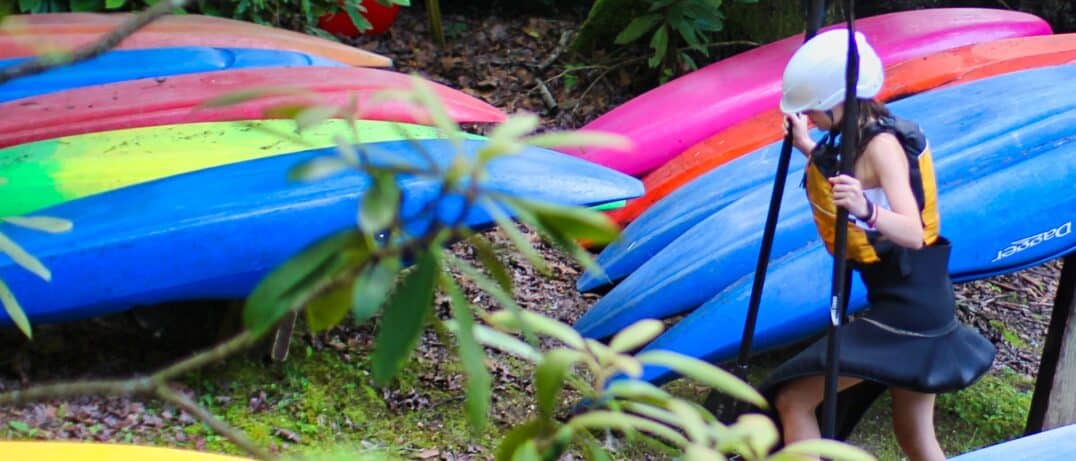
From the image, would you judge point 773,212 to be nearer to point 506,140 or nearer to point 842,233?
point 842,233

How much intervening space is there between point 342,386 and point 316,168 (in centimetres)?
312

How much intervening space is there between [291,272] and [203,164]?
2947 mm

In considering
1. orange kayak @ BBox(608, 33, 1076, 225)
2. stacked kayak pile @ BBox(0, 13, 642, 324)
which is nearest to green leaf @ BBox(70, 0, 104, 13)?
stacked kayak pile @ BBox(0, 13, 642, 324)

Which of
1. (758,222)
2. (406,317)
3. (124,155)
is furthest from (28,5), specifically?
(406,317)

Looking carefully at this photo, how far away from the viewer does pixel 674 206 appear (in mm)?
4426

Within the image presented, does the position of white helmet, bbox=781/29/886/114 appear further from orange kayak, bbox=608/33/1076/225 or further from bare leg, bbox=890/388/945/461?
orange kayak, bbox=608/33/1076/225

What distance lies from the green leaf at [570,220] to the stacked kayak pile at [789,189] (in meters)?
2.61

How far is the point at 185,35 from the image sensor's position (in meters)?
4.88

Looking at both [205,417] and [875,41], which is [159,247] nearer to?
[205,417]

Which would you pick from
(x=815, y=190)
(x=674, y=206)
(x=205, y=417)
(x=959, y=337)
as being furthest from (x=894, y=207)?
(x=205, y=417)

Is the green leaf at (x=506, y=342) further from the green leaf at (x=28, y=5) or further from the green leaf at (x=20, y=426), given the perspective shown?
the green leaf at (x=28, y=5)

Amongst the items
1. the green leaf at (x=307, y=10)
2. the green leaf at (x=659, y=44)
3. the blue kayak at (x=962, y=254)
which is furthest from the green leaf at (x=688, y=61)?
the blue kayak at (x=962, y=254)

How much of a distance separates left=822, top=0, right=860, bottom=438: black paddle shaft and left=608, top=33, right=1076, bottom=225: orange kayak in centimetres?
198

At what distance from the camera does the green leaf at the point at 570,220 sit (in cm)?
76
